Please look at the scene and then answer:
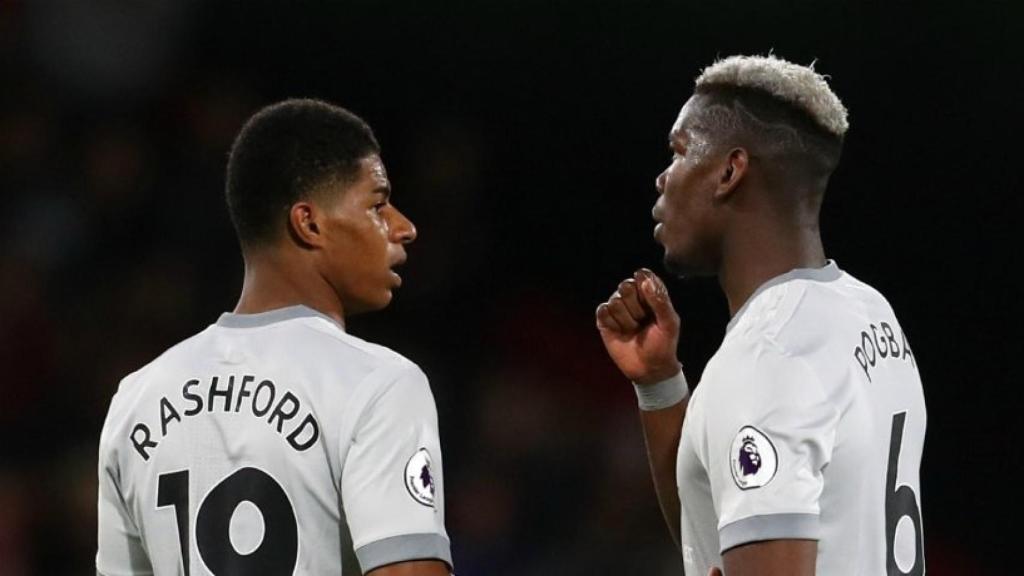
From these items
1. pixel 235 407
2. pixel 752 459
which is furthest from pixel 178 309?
pixel 752 459

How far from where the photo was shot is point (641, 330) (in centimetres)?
346

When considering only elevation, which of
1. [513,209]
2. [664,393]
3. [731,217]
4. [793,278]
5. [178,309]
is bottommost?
[664,393]

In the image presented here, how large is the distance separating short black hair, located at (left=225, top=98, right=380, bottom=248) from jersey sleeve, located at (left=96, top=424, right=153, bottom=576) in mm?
531

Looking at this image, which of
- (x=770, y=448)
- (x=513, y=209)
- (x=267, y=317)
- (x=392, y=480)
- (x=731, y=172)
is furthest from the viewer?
(x=513, y=209)

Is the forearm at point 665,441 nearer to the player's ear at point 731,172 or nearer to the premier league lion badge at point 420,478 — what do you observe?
the player's ear at point 731,172

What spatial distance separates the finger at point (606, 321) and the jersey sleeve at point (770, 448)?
26.5 inches

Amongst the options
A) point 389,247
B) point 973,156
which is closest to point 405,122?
point 973,156

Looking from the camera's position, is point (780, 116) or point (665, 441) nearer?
point (780, 116)

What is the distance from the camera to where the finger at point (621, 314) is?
133 inches

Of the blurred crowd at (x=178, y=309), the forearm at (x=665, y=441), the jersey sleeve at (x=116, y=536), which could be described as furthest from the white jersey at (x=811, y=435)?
the blurred crowd at (x=178, y=309)

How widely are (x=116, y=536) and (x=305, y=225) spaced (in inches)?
28.1

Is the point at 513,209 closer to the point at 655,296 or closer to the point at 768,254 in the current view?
the point at 655,296

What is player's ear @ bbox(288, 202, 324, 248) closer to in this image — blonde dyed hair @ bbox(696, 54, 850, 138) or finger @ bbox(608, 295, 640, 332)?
finger @ bbox(608, 295, 640, 332)

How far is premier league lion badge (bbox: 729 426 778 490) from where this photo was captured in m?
2.67
